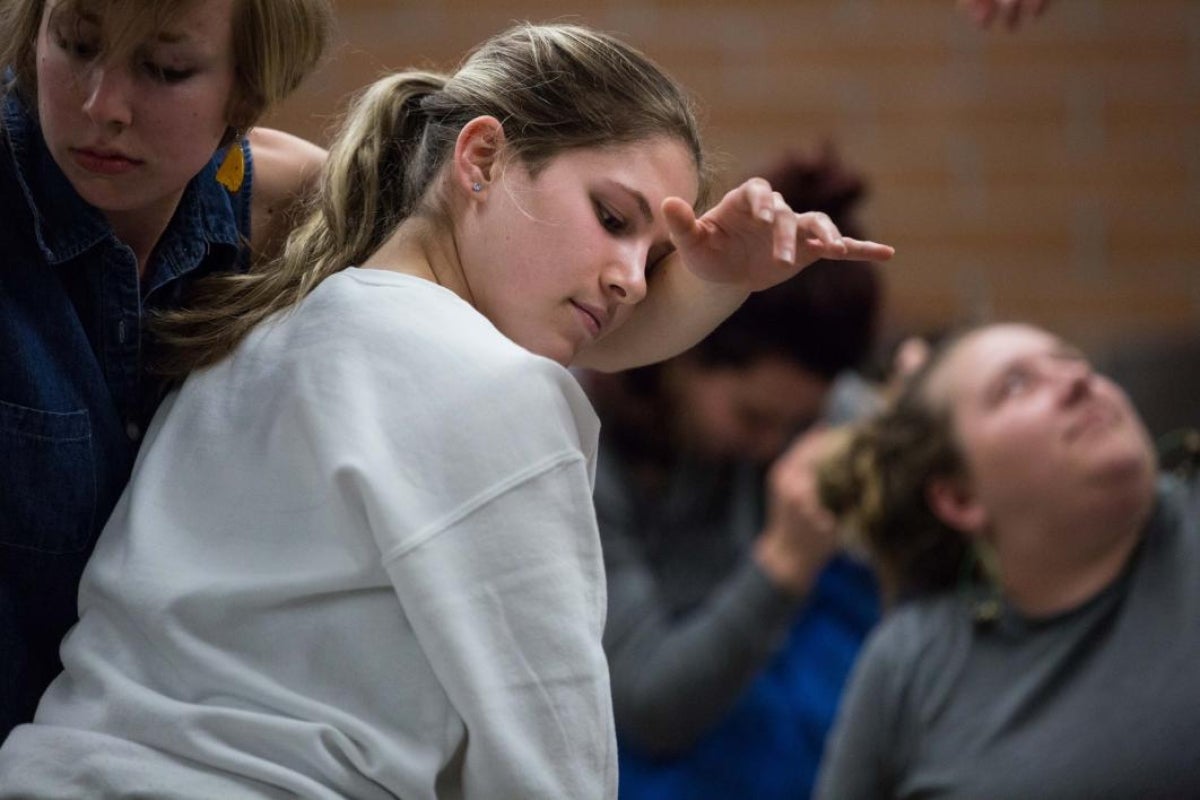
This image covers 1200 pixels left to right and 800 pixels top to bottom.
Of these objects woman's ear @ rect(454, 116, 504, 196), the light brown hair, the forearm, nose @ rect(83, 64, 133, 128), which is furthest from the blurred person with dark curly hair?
nose @ rect(83, 64, 133, 128)

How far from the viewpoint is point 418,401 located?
133 centimetres

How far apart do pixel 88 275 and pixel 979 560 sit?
1615 mm

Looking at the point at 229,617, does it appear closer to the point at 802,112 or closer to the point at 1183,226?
the point at 802,112

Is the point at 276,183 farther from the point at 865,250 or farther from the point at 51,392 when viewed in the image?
the point at 865,250

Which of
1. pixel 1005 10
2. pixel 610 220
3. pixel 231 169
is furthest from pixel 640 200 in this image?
pixel 1005 10

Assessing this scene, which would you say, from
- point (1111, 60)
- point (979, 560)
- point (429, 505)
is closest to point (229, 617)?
point (429, 505)

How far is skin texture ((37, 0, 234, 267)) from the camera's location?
137 cm

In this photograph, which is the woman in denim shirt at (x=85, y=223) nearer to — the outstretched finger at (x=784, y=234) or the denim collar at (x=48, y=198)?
the denim collar at (x=48, y=198)

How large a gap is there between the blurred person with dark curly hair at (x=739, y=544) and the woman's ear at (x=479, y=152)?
137cm

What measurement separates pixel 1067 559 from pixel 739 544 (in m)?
0.69

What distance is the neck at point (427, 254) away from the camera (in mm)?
1520

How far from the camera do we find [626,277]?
1.49 m

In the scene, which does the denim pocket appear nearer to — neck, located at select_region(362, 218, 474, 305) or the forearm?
neck, located at select_region(362, 218, 474, 305)

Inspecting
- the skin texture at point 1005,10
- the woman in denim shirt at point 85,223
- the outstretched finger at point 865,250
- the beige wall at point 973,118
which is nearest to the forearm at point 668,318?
the outstretched finger at point 865,250
